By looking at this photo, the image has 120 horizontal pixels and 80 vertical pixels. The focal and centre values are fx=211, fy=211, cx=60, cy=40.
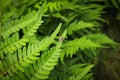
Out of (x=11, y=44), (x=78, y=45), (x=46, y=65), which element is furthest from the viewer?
(x=78, y=45)

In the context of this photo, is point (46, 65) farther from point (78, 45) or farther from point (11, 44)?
point (78, 45)

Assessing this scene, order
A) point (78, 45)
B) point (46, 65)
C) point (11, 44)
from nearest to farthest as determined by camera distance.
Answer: point (46, 65) < point (11, 44) < point (78, 45)

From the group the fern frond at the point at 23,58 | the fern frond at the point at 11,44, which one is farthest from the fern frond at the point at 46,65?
the fern frond at the point at 11,44

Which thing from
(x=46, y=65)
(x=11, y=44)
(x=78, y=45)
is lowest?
(x=78, y=45)

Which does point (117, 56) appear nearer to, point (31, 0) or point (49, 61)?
point (31, 0)

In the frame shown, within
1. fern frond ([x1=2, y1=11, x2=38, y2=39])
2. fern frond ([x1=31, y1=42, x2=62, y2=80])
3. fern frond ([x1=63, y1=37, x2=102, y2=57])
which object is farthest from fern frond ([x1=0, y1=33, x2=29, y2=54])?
fern frond ([x1=63, y1=37, x2=102, y2=57])

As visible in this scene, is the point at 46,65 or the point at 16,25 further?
the point at 16,25

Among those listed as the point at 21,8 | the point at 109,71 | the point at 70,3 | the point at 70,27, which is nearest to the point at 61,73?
the point at 70,27

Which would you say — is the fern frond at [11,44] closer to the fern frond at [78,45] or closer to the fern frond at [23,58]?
the fern frond at [23,58]

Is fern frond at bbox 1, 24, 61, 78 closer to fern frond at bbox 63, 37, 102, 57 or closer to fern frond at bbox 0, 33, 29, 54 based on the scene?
fern frond at bbox 0, 33, 29, 54

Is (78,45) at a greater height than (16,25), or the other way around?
(16,25)

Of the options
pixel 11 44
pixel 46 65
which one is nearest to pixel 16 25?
pixel 11 44

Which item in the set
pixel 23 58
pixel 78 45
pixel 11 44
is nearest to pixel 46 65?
pixel 23 58

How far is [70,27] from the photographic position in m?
2.21
